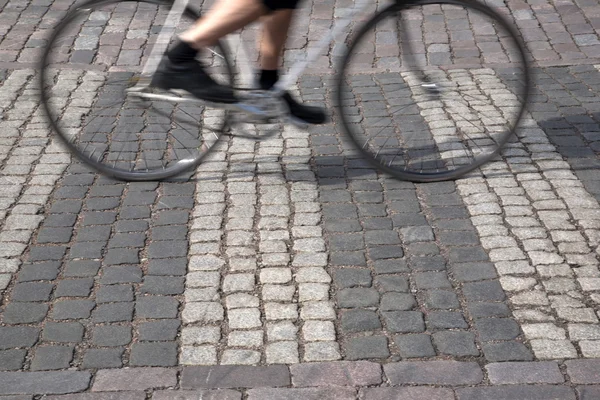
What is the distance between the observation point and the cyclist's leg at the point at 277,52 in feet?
17.1

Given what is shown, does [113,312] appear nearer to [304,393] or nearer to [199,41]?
[304,393]

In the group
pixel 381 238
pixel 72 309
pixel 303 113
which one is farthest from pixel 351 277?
pixel 72 309

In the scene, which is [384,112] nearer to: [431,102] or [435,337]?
[431,102]

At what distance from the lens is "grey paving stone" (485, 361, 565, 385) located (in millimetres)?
3916

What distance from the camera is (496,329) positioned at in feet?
14.0

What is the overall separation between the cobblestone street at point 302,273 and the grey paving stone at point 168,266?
0.5 inches

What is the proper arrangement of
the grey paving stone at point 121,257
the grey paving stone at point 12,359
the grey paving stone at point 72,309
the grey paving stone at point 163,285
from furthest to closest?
the grey paving stone at point 121,257, the grey paving stone at point 163,285, the grey paving stone at point 72,309, the grey paving stone at point 12,359

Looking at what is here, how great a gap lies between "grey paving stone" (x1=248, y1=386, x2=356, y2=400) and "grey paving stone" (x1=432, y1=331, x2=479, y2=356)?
1.60 ft

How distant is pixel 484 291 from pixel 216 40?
1799 millimetres

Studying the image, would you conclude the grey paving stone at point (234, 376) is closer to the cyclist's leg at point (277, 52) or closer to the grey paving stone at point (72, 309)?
the grey paving stone at point (72, 309)

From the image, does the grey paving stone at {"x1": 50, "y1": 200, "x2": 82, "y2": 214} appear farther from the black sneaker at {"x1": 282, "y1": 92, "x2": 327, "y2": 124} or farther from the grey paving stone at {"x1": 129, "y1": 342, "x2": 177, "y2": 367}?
the grey paving stone at {"x1": 129, "y1": 342, "x2": 177, "y2": 367}

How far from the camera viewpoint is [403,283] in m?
4.65

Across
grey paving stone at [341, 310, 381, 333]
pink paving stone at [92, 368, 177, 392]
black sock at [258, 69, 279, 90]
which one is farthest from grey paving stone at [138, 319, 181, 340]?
black sock at [258, 69, 279, 90]

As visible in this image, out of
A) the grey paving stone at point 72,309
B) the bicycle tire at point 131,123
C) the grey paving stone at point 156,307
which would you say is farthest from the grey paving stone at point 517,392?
the bicycle tire at point 131,123
